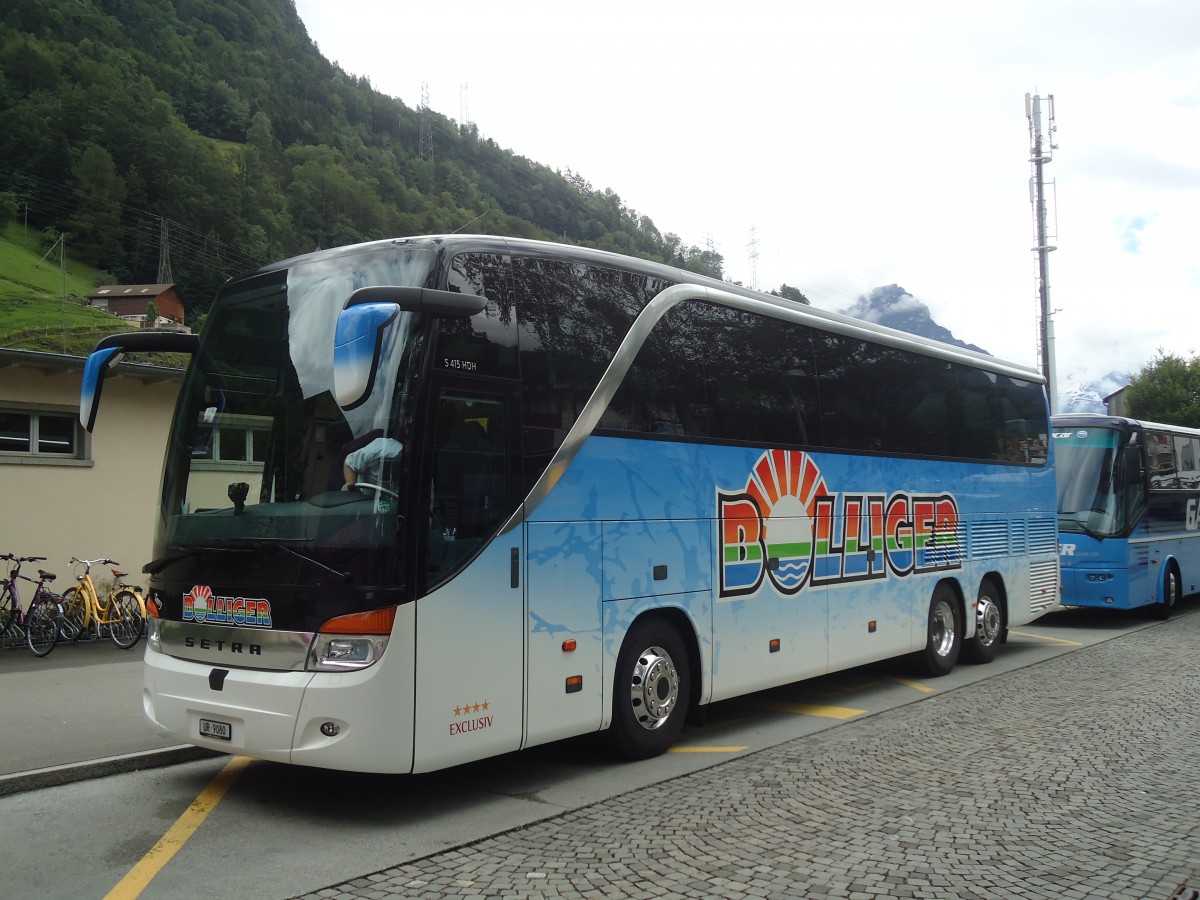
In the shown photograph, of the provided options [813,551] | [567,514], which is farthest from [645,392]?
[813,551]

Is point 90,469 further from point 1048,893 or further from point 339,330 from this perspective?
point 1048,893

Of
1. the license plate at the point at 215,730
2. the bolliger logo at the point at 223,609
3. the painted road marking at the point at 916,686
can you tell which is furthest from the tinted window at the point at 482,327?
the painted road marking at the point at 916,686

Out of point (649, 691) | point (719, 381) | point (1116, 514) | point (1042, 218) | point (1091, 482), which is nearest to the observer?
point (649, 691)

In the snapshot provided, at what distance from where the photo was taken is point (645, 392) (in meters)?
7.63

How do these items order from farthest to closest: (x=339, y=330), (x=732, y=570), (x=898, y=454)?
(x=898, y=454) < (x=732, y=570) < (x=339, y=330)

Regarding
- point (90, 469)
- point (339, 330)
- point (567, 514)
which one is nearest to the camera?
point (339, 330)

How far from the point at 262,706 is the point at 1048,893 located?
13.9ft

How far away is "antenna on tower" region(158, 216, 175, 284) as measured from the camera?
66688 mm

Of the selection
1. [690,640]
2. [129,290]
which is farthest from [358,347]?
[129,290]

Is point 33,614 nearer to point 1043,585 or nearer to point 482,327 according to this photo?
point 482,327

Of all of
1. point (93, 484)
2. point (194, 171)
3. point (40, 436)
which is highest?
point (194, 171)

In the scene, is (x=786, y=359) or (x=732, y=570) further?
(x=786, y=359)

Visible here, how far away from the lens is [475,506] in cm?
625

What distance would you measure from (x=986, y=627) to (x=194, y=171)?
7841 cm
